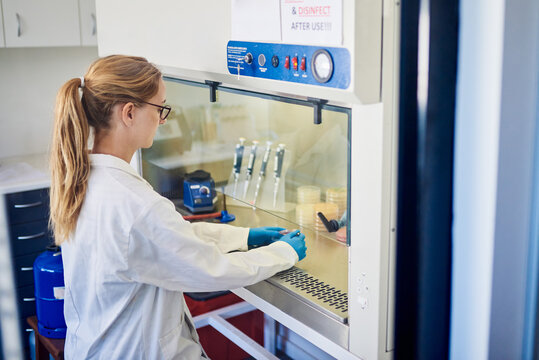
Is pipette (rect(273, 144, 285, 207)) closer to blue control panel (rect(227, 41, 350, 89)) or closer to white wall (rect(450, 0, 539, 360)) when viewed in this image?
blue control panel (rect(227, 41, 350, 89))

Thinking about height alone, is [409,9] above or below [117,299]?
above

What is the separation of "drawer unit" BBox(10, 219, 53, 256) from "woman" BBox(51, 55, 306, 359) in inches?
58.5

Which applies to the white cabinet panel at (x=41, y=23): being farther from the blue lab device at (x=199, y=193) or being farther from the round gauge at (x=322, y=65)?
the round gauge at (x=322, y=65)

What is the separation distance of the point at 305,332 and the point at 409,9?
805 mm

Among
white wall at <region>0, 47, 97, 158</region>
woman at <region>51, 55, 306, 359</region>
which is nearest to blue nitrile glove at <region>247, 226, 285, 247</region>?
woman at <region>51, 55, 306, 359</region>

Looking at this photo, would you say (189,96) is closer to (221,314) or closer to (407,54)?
(221,314)

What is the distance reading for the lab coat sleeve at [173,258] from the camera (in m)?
1.38

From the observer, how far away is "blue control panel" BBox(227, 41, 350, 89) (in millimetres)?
1229

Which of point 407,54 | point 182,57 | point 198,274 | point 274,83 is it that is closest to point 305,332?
point 198,274

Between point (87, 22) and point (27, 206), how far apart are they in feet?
3.26

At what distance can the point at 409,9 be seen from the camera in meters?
1.22

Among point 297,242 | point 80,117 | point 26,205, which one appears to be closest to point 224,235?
point 297,242

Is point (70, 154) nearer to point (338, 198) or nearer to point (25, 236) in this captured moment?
point (338, 198)

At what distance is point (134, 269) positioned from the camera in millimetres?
1396
